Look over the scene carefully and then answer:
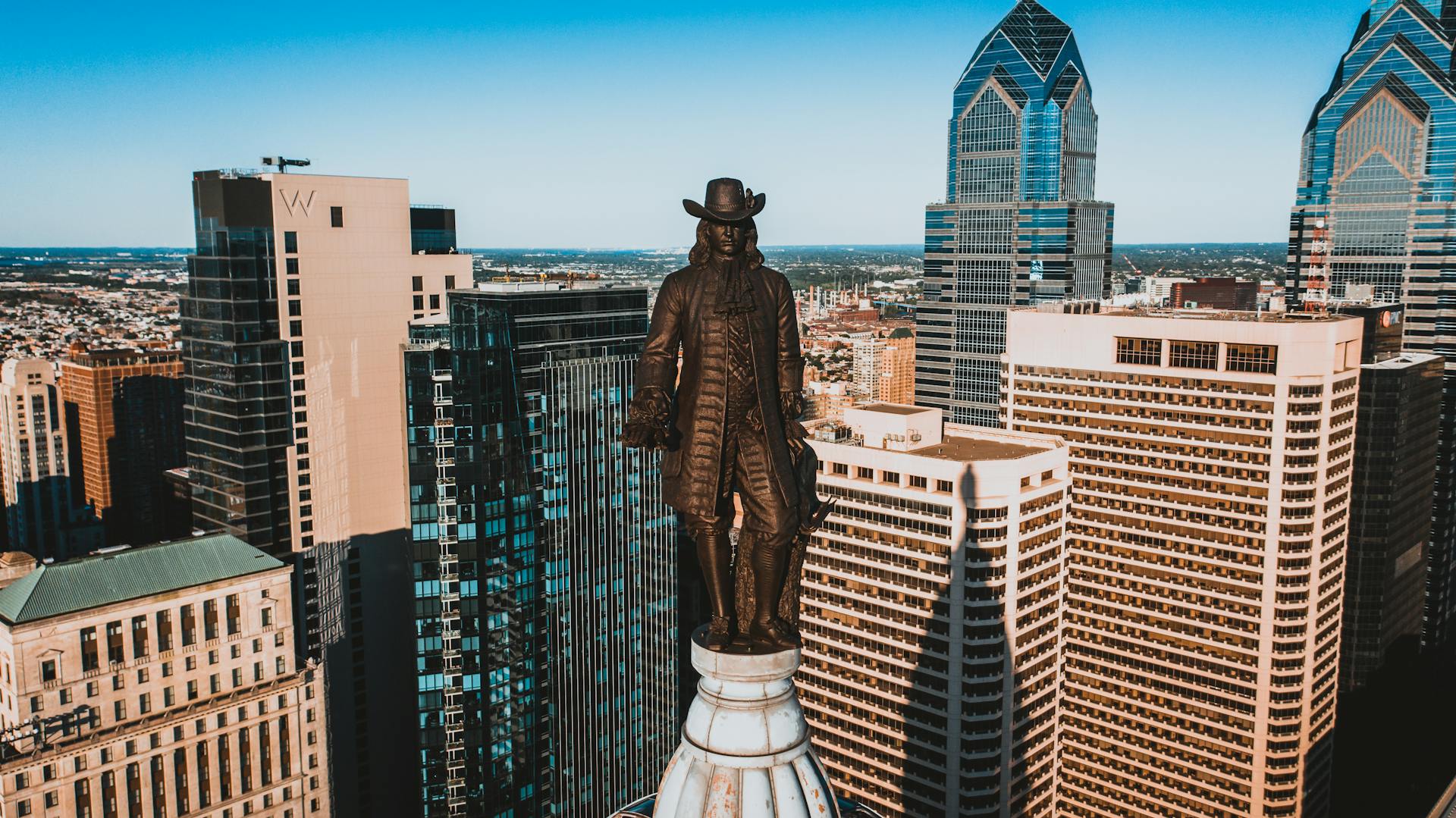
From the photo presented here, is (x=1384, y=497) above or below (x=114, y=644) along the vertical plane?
below

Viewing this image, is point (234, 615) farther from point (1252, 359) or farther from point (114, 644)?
point (1252, 359)

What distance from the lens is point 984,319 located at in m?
163

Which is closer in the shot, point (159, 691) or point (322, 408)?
point (159, 691)

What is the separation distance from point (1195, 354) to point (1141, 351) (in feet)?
13.8

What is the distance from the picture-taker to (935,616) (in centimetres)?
8256

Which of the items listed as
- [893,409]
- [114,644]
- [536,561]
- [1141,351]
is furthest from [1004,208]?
[114,644]

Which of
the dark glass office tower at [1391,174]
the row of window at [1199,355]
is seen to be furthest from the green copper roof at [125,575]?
the dark glass office tower at [1391,174]

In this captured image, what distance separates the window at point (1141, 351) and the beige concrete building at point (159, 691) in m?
66.2

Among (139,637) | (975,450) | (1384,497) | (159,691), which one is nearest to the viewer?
(139,637)

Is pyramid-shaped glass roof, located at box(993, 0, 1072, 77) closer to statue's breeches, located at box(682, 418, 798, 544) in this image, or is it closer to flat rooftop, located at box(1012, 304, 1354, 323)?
flat rooftop, located at box(1012, 304, 1354, 323)

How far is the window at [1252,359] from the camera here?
89312 mm

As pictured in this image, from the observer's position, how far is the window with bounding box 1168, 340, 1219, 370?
9200cm

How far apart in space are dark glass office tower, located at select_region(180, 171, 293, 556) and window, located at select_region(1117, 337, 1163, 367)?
64.1 metres

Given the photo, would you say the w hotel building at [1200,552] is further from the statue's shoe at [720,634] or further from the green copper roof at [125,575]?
the statue's shoe at [720,634]
